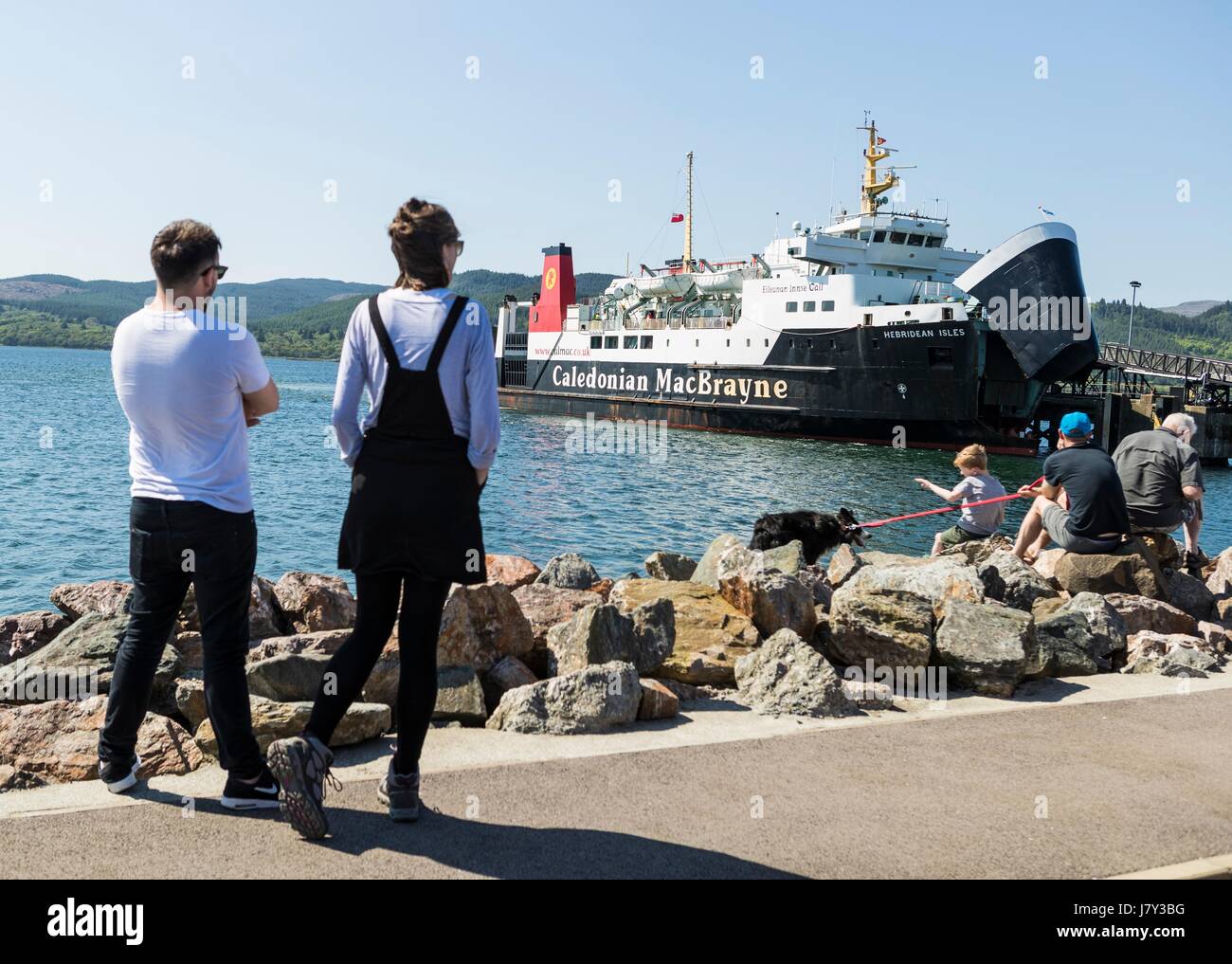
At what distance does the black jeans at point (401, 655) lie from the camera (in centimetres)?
273

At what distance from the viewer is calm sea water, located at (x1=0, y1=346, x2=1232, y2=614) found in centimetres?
1362

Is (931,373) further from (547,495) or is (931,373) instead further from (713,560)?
(713,560)

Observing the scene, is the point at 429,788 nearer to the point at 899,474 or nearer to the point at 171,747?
the point at 171,747

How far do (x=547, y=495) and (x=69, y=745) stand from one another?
17.5 meters

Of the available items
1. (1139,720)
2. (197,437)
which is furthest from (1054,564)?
(197,437)

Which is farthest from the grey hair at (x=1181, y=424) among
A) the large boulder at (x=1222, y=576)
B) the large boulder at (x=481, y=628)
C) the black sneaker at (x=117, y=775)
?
the black sneaker at (x=117, y=775)

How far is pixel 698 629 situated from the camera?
4977mm

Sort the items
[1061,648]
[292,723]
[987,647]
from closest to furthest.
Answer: [292,723], [987,647], [1061,648]

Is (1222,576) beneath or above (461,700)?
beneath

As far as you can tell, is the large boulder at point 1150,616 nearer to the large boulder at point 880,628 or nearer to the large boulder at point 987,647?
the large boulder at point 987,647

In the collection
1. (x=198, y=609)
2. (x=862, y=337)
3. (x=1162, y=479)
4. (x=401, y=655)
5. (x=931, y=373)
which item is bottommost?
(x=401, y=655)

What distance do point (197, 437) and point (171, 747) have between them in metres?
1.04

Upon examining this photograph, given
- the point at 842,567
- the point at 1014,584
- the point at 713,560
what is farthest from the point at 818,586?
the point at 1014,584

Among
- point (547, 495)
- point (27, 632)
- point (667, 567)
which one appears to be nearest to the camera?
point (27, 632)
